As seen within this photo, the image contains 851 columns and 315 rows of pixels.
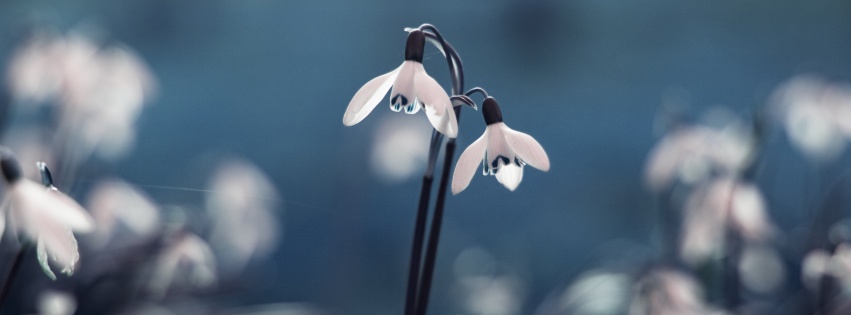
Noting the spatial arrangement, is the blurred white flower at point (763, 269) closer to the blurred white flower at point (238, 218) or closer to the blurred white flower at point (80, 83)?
the blurred white flower at point (238, 218)

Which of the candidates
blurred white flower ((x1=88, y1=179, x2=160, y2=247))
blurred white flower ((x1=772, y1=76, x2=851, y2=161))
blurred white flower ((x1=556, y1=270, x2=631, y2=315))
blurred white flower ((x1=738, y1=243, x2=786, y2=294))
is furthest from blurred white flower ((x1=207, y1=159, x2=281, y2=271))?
blurred white flower ((x1=772, y1=76, x2=851, y2=161))

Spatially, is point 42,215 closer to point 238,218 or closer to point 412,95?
point 412,95

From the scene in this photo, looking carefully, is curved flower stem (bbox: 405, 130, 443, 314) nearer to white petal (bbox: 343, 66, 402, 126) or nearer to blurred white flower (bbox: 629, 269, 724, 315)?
white petal (bbox: 343, 66, 402, 126)

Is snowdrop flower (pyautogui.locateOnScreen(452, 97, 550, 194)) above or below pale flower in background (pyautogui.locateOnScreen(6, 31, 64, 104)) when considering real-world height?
below

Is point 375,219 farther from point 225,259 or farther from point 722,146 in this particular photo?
point 722,146

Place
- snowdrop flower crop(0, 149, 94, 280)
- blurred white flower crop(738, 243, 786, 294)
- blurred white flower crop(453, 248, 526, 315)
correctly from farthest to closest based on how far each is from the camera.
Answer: blurred white flower crop(453, 248, 526, 315), blurred white flower crop(738, 243, 786, 294), snowdrop flower crop(0, 149, 94, 280)

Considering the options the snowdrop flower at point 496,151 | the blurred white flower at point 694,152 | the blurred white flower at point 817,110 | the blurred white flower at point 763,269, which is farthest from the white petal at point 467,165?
the blurred white flower at point 817,110

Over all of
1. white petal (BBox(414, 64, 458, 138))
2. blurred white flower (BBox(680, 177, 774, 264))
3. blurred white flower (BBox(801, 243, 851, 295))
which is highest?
blurred white flower (BBox(680, 177, 774, 264))
